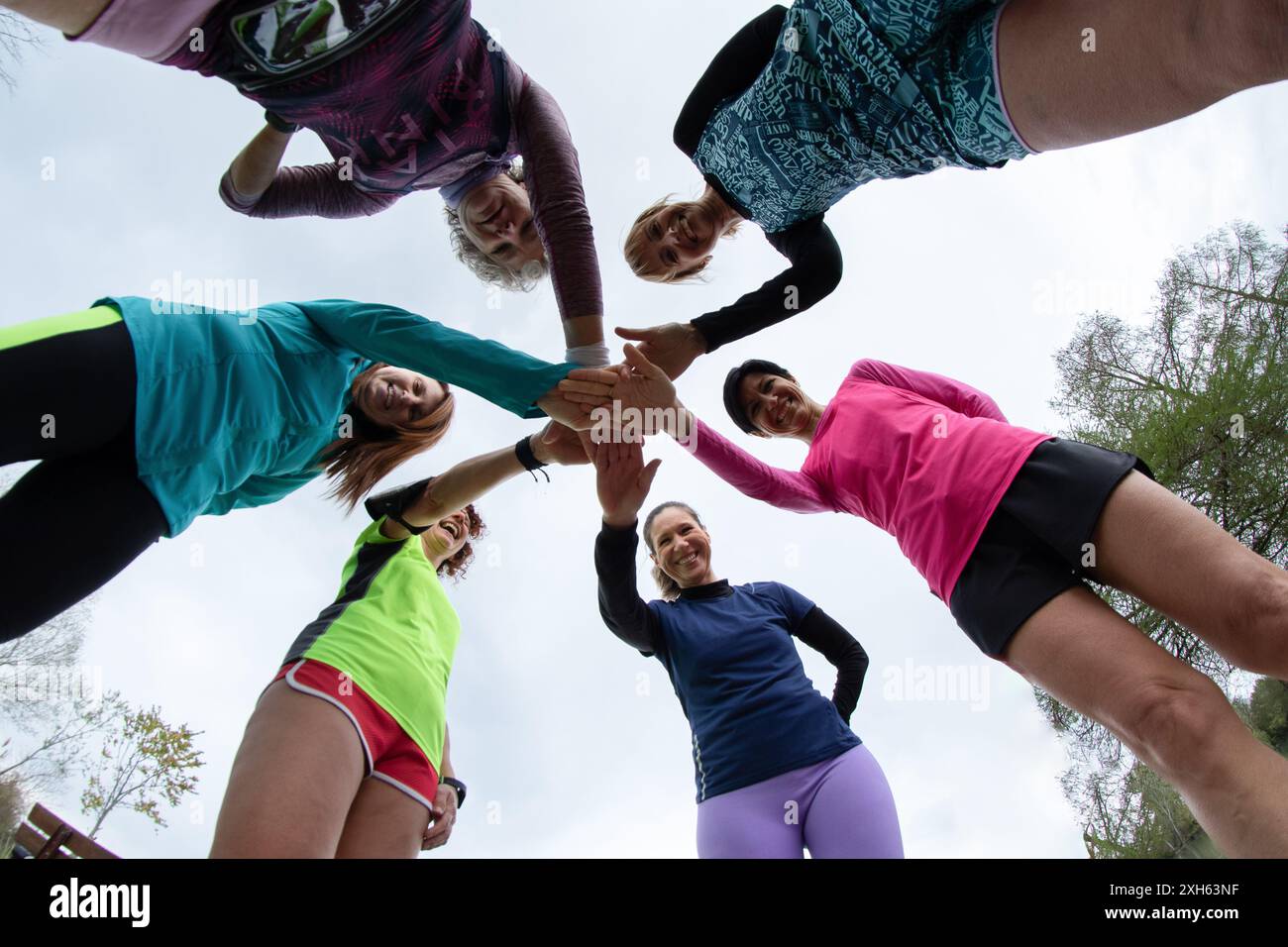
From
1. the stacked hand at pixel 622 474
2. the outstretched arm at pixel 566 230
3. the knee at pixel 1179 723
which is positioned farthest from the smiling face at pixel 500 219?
the knee at pixel 1179 723

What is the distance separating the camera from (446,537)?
2432 millimetres

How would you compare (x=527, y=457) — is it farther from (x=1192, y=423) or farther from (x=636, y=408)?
(x=1192, y=423)

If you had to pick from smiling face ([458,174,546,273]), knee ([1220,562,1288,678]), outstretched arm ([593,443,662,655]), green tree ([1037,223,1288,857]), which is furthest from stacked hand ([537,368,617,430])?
green tree ([1037,223,1288,857])

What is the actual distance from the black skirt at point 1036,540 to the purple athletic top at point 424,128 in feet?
3.10

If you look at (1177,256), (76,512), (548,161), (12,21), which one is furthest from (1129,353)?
(12,21)

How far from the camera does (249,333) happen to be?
1.50 m

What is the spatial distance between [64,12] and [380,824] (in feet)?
4.76

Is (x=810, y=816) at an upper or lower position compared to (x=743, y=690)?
lower

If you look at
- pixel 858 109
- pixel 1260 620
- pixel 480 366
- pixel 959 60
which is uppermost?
pixel 858 109

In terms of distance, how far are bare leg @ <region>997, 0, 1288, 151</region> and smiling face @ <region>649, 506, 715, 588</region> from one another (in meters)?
1.69

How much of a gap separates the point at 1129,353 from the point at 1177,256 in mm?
711

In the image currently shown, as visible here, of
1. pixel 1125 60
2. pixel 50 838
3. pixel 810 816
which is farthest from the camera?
pixel 50 838

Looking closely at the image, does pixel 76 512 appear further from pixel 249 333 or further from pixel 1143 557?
pixel 1143 557

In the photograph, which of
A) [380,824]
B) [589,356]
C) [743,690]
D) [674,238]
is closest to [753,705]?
[743,690]
